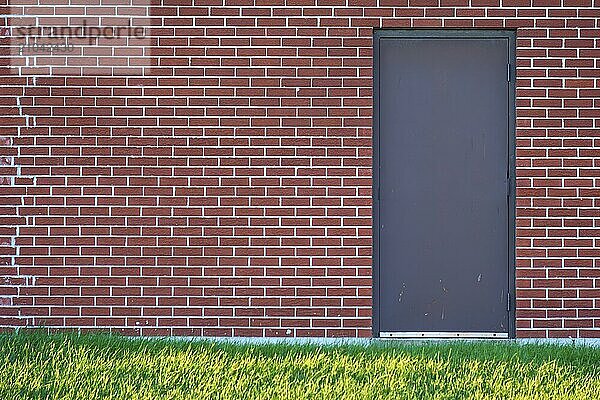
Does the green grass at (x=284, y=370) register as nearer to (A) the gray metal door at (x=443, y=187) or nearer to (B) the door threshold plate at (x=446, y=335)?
(B) the door threshold plate at (x=446, y=335)

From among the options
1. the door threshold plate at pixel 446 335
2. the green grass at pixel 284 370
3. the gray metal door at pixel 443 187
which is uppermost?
the gray metal door at pixel 443 187

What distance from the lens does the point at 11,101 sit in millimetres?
8836

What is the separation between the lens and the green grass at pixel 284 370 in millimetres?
7066

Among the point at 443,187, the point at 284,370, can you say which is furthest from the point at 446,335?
the point at 284,370

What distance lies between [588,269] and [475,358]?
1353mm

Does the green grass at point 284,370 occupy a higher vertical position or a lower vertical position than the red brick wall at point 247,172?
lower

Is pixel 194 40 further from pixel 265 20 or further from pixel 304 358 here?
pixel 304 358

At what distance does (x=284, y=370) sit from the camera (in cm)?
762

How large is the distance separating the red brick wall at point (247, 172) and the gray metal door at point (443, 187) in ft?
0.51

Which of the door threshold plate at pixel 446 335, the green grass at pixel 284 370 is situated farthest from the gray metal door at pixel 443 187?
the green grass at pixel 284 370

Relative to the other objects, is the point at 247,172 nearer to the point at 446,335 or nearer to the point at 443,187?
the point at 443,187

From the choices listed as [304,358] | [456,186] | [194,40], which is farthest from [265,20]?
[304,358]

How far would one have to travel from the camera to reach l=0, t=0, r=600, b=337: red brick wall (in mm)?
8820

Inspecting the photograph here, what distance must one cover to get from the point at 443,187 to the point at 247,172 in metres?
1.42
